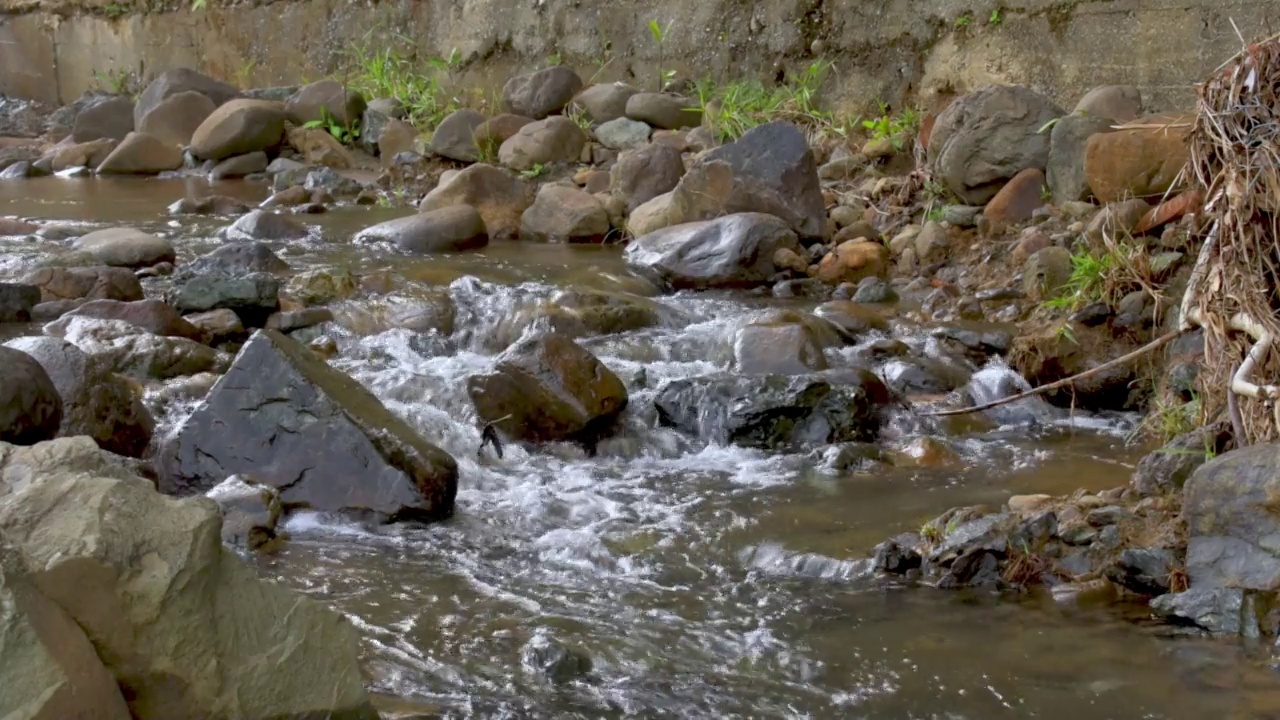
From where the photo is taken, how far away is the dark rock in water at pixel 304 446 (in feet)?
14.7

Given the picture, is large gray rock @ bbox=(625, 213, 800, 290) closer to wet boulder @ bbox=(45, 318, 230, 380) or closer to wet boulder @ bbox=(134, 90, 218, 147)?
wet boulder @ bbox=(45, 318, 230, 380)

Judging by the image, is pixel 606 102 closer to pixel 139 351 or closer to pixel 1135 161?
pixel 1135 161

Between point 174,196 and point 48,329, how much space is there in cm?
487

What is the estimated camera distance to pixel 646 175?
29.4 feet

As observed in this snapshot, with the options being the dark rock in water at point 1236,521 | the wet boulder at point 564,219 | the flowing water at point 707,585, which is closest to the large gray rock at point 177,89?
the wet boulder at point 564,219

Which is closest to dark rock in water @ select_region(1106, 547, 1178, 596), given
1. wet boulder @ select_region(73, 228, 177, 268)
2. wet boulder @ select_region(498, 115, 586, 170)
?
wet boulder @ select_region(73, 228, 177, 268)

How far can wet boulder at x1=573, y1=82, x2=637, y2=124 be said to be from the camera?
1088 centimetres

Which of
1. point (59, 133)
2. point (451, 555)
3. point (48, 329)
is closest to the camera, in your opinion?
point (451, 555)

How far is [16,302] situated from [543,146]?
4571mm

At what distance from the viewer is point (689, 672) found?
331cm

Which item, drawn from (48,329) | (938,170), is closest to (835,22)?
(938,170)

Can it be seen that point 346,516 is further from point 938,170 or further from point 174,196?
point 174,196

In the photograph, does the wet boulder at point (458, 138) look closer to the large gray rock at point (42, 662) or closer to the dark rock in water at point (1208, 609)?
the dark rock in water at point (1208, 609)

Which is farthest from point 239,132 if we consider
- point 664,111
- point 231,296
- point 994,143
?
point 994,143
